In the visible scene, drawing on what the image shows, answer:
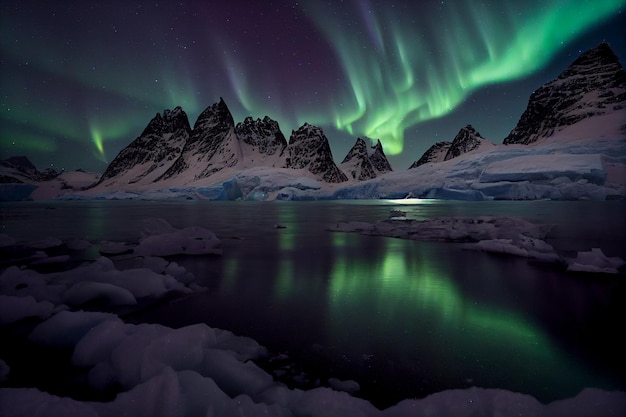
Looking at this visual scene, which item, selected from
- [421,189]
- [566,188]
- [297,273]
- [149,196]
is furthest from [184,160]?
[297,273]

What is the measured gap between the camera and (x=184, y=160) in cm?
16875

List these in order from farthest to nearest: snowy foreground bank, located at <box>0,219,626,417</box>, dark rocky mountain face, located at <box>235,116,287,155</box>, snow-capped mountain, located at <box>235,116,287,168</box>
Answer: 1. dark rocky mountain face, located at <box>235,116,287,155</box>
2. snow-capped mountain, located at <box>235,116,287,168</box>
3. snowy foreground bank, located at <box>0,219,626,417</box>

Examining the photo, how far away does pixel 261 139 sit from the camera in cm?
16125

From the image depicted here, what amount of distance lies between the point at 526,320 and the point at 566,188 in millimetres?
48192

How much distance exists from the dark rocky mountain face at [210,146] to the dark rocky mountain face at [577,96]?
12304 cm

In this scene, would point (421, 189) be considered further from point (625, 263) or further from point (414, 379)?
point (414, 379)

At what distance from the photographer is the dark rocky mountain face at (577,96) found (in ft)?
A: 322

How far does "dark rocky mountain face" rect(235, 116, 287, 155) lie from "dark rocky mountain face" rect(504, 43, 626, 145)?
106 metres

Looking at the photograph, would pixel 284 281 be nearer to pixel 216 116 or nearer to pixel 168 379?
pixel 168 379

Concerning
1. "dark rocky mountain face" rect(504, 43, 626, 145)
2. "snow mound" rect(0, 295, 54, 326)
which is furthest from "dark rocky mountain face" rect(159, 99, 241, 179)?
"snow mound" rect(0, 295, 54, 326)

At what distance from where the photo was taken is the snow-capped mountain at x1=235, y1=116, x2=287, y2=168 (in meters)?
154

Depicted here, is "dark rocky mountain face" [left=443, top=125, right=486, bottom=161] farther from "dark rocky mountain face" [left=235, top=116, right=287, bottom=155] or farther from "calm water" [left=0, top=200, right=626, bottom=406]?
"calm water" [left=0, top=200, right=626, bottom=406]

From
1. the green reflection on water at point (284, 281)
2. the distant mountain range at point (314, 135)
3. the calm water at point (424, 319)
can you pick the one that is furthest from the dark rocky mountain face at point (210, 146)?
the calm water at point (424, 319)

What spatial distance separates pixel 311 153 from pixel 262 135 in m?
30.3
